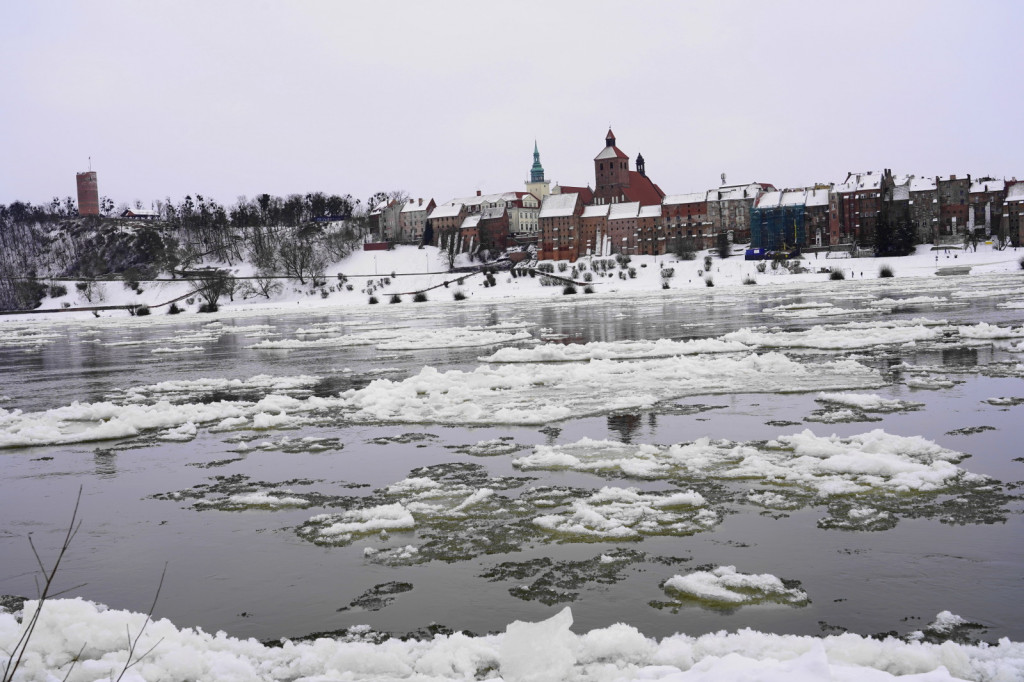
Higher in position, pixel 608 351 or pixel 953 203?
pixel 953 203

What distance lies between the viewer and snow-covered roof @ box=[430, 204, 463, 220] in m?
156

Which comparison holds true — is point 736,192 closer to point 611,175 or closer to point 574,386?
point 611,175

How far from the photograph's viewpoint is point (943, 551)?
6.35 metres

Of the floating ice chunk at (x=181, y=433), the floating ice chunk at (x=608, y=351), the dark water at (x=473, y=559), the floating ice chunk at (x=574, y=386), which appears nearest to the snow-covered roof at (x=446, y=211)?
the floating ice chunk at (x=608, y=351)

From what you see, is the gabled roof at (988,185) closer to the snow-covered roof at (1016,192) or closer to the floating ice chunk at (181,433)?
the snow-covered roof at (1016,192)

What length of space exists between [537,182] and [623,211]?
3495cm

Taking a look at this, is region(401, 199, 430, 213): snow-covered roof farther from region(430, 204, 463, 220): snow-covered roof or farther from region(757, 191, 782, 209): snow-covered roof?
region(757, 191, 782, 209): snow-covered roof

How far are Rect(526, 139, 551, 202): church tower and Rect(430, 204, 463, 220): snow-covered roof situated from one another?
58.1ft

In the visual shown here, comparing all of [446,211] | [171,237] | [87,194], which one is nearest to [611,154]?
[446,211]

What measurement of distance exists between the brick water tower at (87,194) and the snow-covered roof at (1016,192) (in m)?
168

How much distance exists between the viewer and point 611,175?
154 metres

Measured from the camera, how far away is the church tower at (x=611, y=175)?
500ft

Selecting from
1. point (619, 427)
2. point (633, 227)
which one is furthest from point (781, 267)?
point (619, 427)

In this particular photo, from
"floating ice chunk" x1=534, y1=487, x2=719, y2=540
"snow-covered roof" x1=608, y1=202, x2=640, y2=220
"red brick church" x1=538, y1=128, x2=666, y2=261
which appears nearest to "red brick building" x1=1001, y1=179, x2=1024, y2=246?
"red brick church" x1=538, y1=128, x2=666, y2=261
